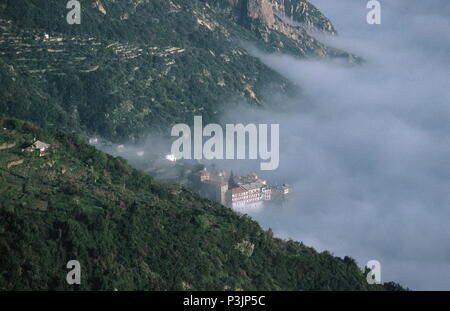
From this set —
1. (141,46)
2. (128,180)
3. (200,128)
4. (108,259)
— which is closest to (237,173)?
(200,128)

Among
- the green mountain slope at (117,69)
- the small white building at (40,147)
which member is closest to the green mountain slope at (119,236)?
the small white building at (40,147)

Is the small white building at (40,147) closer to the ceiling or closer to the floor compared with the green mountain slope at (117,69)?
closer to the floor

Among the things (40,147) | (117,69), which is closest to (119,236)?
(40,147)


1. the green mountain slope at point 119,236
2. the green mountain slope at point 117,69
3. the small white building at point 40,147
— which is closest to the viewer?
the green mountain slope at point 119,236

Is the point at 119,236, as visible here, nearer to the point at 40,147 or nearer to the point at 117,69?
the point at 40,147

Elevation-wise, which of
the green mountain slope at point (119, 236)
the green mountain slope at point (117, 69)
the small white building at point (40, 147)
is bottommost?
the green mountain slope at point (119, 236)

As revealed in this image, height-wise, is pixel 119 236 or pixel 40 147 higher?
pixel 40 147

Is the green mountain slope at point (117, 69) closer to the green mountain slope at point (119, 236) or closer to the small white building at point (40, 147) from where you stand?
the small white building at point (40, 147)

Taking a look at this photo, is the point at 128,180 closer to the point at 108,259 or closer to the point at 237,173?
the point at 108,259
